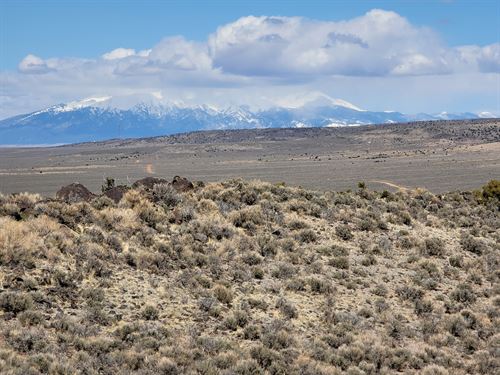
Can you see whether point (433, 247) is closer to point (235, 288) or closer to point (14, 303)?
point (235, 288)

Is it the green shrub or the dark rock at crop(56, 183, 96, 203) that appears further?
the dark rock at crop(56, 183, 96, 203)

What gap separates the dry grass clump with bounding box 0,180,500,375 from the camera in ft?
38.8

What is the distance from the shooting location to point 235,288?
15938 millimetres

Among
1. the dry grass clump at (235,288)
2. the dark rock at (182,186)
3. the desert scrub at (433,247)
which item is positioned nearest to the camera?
the dry grass clump at (235,288)

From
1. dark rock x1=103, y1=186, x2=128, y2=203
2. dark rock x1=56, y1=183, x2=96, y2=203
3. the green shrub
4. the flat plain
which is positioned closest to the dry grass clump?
the green shrub

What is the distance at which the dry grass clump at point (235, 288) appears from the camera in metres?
11.8

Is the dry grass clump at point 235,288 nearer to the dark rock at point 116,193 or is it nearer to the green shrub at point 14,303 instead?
the green shrub at point 14,303

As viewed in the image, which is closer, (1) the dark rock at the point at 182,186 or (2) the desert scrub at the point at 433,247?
(2) the desert scrub at the point at 433,247

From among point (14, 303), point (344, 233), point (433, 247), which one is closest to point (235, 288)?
point (14, 303)

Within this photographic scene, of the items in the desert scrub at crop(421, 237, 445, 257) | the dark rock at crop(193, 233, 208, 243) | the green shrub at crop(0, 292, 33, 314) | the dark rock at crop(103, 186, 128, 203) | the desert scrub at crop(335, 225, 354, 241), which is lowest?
the desert scrub at crop(421, 237, 445, 257)

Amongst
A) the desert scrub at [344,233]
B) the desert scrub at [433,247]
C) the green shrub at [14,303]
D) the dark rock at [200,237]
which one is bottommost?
the desert scrub at [433,247]

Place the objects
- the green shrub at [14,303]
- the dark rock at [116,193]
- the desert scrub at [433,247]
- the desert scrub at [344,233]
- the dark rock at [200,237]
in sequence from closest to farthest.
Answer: the green shrub at [14,303], the dark rock at [200,237], the desert scrub at [433,247], the desert scrub at [344,233], the dark rock at [116,193]

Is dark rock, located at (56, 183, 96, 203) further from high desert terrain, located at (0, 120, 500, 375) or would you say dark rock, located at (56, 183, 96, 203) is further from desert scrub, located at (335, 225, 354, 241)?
desert scrub, located at (335, 225, 354, 241)

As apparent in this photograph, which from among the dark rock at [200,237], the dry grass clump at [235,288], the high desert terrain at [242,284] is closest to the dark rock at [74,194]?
the high desert terrain at [242,284]
